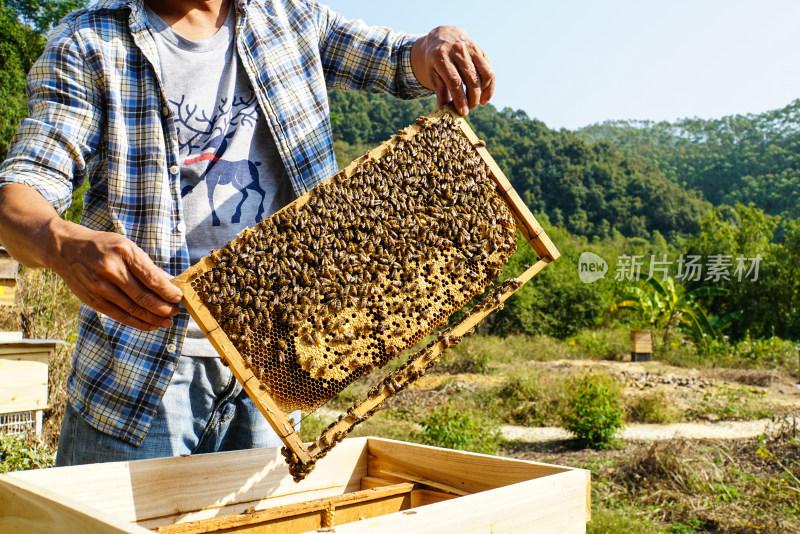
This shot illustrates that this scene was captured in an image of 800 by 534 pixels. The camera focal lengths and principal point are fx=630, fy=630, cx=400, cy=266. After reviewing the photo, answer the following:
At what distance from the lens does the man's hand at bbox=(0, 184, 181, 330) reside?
168 centimetres

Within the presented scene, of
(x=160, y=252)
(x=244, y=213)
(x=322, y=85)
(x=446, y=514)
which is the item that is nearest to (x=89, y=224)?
(x=160, y=252)

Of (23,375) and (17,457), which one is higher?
(23,375)

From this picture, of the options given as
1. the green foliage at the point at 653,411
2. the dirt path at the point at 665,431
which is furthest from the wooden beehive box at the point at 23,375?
the green foliage at the point at 653,411

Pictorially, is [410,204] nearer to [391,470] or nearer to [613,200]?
[391,470]

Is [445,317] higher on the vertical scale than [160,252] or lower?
lower

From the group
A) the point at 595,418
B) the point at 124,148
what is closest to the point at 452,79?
the point at 124,148

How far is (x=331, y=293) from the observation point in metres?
2.17

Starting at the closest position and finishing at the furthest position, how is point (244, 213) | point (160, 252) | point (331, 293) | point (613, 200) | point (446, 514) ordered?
point (446, 514) → point (331, 293) → point (160, 252) → point (244, 213) → point (613, 200)

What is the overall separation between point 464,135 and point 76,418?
1855 millimetres

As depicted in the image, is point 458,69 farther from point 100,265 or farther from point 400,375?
point 100,265

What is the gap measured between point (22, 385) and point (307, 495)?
5.27 metres

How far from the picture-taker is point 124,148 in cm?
237

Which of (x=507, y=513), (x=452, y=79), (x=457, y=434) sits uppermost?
(x=452, y=79)

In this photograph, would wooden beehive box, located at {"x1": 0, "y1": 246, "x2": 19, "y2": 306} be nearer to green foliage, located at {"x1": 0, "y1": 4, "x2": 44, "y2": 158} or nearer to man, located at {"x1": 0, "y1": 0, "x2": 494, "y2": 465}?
man, located at {"x1": 0, "y1": 0, "x2": 494, "y2": 465}
